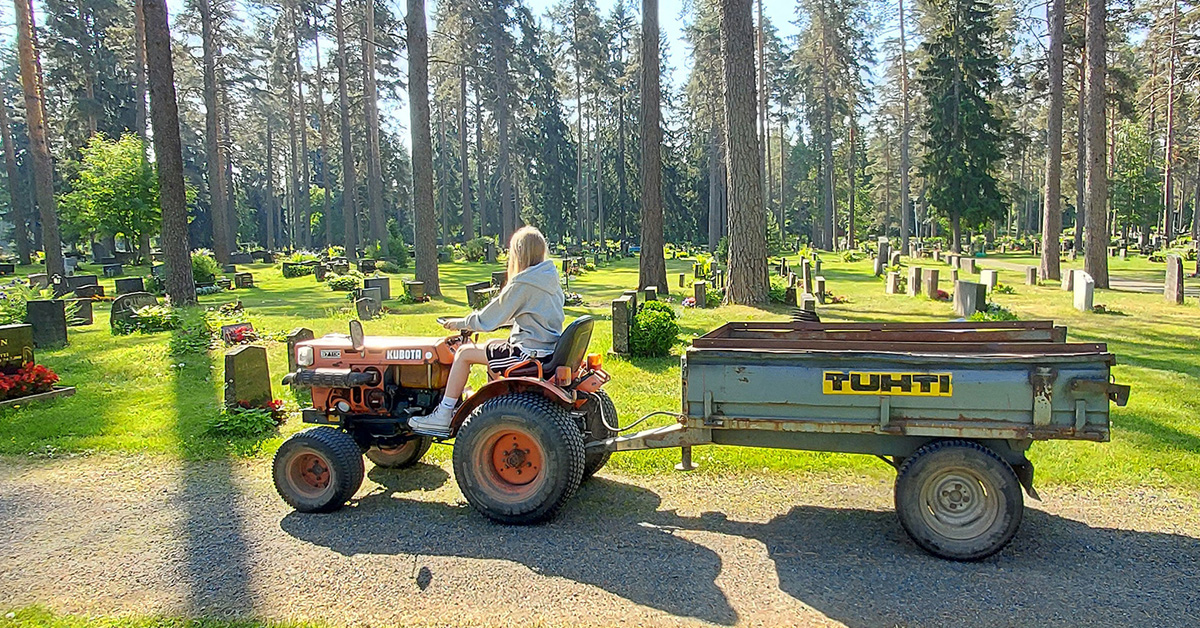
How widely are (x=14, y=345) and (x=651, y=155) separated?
14.9 metres

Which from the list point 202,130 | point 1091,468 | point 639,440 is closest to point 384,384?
point 639,440

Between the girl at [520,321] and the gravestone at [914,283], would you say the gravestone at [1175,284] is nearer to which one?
the gravestone at [914,283]

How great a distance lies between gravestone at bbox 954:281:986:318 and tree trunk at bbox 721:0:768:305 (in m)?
3.94

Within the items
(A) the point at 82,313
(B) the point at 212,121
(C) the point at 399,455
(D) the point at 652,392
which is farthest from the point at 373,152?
(C) the point at 399,455

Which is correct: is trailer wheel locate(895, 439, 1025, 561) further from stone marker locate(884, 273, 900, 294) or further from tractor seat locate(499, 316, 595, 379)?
stone marker locate(884, 273, 900, 294)

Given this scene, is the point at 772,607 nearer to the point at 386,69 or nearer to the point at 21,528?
the point at 21,528

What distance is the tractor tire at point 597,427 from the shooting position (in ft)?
18.7

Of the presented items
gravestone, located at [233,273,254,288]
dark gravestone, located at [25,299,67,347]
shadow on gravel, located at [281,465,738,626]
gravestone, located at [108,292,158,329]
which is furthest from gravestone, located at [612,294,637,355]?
gravestone, located at [233,273,254,288]

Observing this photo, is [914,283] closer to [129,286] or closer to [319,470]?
[319,470]

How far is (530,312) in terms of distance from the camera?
17.6 feet

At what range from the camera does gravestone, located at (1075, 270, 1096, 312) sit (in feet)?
52.9

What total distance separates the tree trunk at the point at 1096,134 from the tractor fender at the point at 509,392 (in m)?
20.5

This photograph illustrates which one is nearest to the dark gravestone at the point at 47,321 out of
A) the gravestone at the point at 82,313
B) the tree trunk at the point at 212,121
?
the gravestone at the point at 82,313

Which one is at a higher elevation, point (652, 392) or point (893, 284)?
point (893, 284)
